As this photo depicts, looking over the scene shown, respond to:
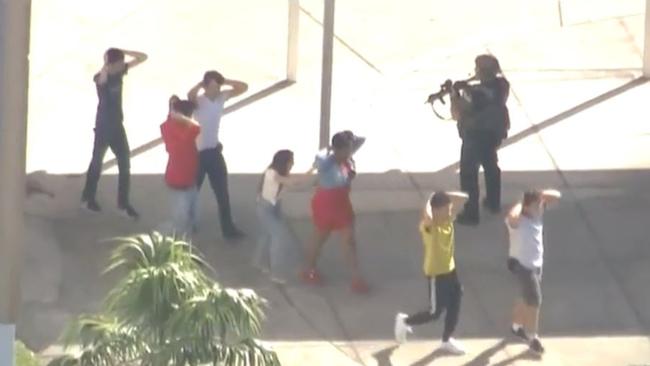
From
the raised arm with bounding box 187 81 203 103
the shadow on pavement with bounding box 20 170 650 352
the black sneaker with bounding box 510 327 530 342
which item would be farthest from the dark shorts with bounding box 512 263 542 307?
the raised arm with bounding box 187 81 203 103

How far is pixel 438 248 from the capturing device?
1722 centimetres

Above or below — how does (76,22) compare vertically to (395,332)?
above

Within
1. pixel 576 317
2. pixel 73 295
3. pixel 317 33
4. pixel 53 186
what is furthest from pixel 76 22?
pixel 576 317

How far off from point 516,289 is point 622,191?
2.01 m

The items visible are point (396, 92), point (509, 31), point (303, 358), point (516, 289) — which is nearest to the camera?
point (303, 358)

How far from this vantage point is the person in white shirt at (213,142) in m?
18.9

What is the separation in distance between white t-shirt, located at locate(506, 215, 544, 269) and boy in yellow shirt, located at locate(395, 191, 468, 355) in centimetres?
47

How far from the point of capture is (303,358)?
57.1 feet

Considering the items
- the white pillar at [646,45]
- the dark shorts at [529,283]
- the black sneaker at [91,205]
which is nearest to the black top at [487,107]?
the dark shorts at [529,283]

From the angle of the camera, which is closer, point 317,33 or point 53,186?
point 53,186

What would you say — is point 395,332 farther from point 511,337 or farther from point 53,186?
point 53,186

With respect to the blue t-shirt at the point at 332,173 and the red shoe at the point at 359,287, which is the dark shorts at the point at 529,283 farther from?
the blue t-shirt at the point at 332,173

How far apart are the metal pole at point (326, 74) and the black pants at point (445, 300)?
9.41 ft

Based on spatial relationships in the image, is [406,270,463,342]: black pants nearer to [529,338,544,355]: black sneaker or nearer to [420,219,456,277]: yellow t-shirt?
[420,219,456,277]: yellow t-shirt
